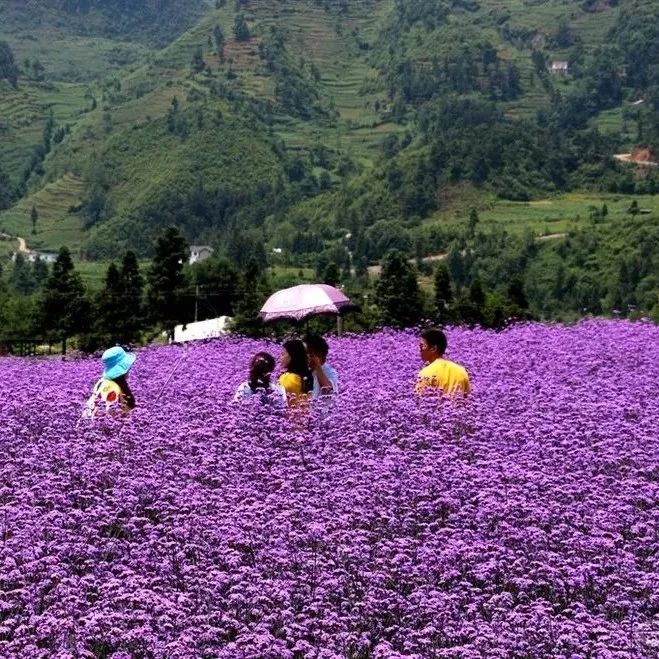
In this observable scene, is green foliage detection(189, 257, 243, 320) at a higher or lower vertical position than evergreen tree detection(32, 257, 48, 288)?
lower

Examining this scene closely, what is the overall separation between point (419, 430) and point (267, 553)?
10.3ft

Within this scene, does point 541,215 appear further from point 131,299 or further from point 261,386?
point 261,386

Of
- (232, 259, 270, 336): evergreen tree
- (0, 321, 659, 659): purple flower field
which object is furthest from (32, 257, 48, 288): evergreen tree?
(0, 321, 659, 659): purple flower field

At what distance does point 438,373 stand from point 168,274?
40.6 meters

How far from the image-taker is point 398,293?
45062 millimetres

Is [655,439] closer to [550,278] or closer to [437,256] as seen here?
[550,278]

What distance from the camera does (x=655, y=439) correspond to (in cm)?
995

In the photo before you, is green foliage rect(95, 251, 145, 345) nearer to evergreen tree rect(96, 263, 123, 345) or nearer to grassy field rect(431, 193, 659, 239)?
evergreen tree rect(96, 263, 123, 345)

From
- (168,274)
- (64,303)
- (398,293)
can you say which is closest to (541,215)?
(64,303)

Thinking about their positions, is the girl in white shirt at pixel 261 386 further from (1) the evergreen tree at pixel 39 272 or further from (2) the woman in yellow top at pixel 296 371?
(1) the evergreen tree at pixel 39 272

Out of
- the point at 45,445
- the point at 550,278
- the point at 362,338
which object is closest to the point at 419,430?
the point at 45,445

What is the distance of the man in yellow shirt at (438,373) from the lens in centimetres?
1223

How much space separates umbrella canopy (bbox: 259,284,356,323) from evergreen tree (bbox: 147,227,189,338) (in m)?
31.9

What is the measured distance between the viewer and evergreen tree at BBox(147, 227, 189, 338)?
5138cm
